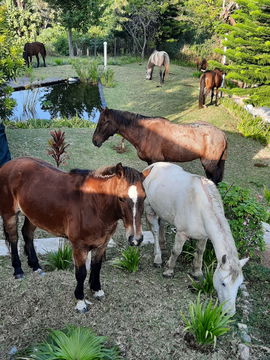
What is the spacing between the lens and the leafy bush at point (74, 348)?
2.83m

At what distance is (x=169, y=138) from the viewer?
6504 mm

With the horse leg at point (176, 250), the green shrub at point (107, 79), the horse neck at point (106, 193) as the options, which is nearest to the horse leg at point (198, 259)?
the horse leg at point (176, 250)

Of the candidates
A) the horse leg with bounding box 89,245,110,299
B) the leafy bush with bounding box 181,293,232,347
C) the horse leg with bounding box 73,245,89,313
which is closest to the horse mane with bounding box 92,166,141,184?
the horse leg with bounding box 73,245,89,313

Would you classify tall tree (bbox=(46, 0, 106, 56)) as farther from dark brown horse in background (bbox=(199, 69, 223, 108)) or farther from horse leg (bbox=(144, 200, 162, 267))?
horse leg (bbox=(144, 200, 162, 267))

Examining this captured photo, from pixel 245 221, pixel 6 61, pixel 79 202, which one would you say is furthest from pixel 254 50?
pixel 79 202

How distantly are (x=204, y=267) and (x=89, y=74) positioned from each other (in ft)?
43.2

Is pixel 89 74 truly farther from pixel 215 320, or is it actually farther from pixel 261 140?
pixel 215 320

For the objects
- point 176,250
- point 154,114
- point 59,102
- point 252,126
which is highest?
point 176,250

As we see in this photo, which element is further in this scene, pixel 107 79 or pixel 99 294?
pixel 107 79

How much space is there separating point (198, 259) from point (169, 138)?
9.57ft

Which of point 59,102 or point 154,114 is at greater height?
point 154,114

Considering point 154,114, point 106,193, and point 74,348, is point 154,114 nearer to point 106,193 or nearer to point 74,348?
point 106,193

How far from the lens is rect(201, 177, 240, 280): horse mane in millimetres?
3305

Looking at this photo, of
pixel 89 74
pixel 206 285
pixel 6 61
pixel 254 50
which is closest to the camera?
pixel 206 285
